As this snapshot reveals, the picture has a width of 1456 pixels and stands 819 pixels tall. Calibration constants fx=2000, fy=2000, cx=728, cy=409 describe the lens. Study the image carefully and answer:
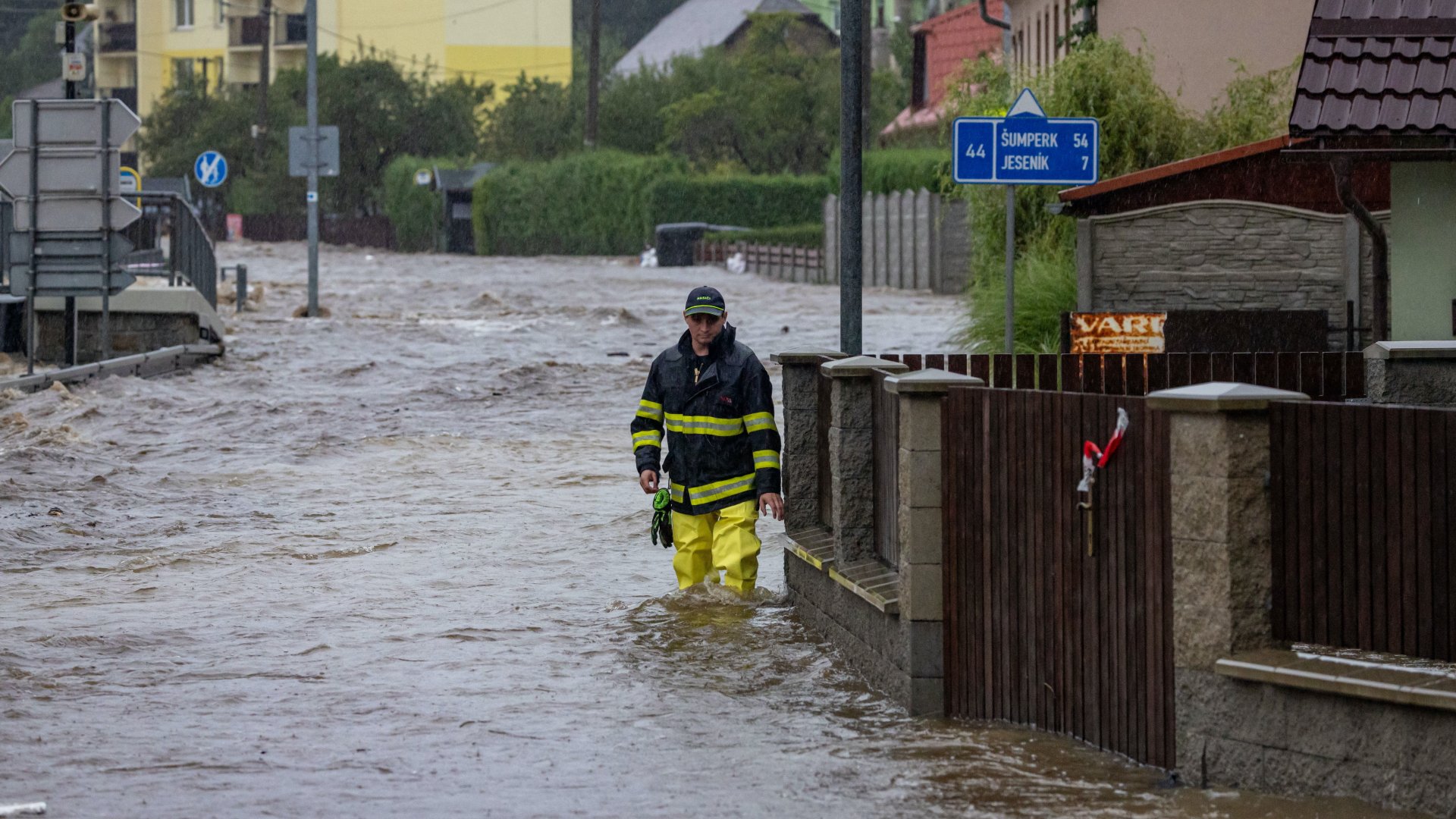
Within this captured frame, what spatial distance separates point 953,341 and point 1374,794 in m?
14.2

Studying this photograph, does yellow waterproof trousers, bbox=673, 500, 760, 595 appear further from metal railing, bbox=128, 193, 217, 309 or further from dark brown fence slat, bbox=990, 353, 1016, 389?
metal railing, bbox=128, 193, 217, 309

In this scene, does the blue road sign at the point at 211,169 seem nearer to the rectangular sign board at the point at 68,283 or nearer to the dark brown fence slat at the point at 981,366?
the rectangular sign board at the point at 68,283

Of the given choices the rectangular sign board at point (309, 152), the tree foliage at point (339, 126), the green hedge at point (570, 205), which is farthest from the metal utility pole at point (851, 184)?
the tree foliage at point (339, 126)

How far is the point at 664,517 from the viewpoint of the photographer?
31.6 feet

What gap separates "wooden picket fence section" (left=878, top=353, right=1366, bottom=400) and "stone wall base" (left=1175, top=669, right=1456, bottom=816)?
339 centimetres

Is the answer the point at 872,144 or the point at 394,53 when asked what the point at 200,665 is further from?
the point at 394,53

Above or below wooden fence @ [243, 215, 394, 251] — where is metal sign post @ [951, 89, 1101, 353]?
below

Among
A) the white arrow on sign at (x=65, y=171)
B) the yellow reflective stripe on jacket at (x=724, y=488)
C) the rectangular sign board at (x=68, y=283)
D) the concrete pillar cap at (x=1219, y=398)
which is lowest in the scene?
the yellow reflective stripe on jacket at (x=724, y=488)

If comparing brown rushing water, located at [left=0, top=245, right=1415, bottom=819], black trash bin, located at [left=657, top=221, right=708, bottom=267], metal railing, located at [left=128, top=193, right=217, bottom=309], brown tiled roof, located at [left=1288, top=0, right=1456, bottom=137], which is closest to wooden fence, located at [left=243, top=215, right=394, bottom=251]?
black trash bin, located at [left=657, top=221, right=708, bottom=267]

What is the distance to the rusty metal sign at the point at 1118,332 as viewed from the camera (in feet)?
44.4

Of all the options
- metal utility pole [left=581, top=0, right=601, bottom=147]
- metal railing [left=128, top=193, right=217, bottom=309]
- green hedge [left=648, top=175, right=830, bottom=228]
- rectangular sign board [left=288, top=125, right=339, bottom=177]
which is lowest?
metal railing [left=128, top=193, right=217, bottom=309]

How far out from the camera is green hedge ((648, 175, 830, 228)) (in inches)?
2493

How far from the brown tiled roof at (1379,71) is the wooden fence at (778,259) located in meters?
33.4

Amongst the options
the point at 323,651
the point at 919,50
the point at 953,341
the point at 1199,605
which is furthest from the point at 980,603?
the point at 919,50
